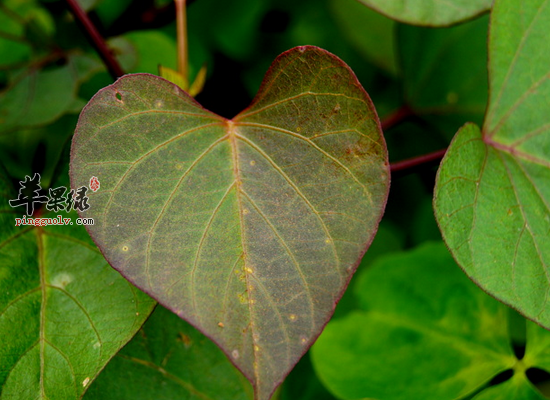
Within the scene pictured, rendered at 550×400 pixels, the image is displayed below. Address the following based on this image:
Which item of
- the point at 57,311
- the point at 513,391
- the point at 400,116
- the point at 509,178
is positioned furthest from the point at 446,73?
the point at 57,311

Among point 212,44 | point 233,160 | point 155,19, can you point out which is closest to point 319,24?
point 212,44

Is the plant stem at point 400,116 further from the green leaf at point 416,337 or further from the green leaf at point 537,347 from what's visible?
the green leaf at point 537,347

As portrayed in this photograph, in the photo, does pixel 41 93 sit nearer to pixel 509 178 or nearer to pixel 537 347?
pixel 509 178

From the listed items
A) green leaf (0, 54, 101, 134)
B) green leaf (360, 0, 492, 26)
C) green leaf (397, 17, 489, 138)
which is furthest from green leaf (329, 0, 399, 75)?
green leaf (0, 54, 101, 134)

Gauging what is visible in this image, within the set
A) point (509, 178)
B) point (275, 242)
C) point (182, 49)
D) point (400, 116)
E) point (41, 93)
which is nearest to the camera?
point (275, 242)

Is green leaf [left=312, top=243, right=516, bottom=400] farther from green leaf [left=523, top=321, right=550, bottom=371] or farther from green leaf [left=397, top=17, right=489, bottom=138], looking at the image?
green leaf [left=397, top=17, right=489, bottom=138]
